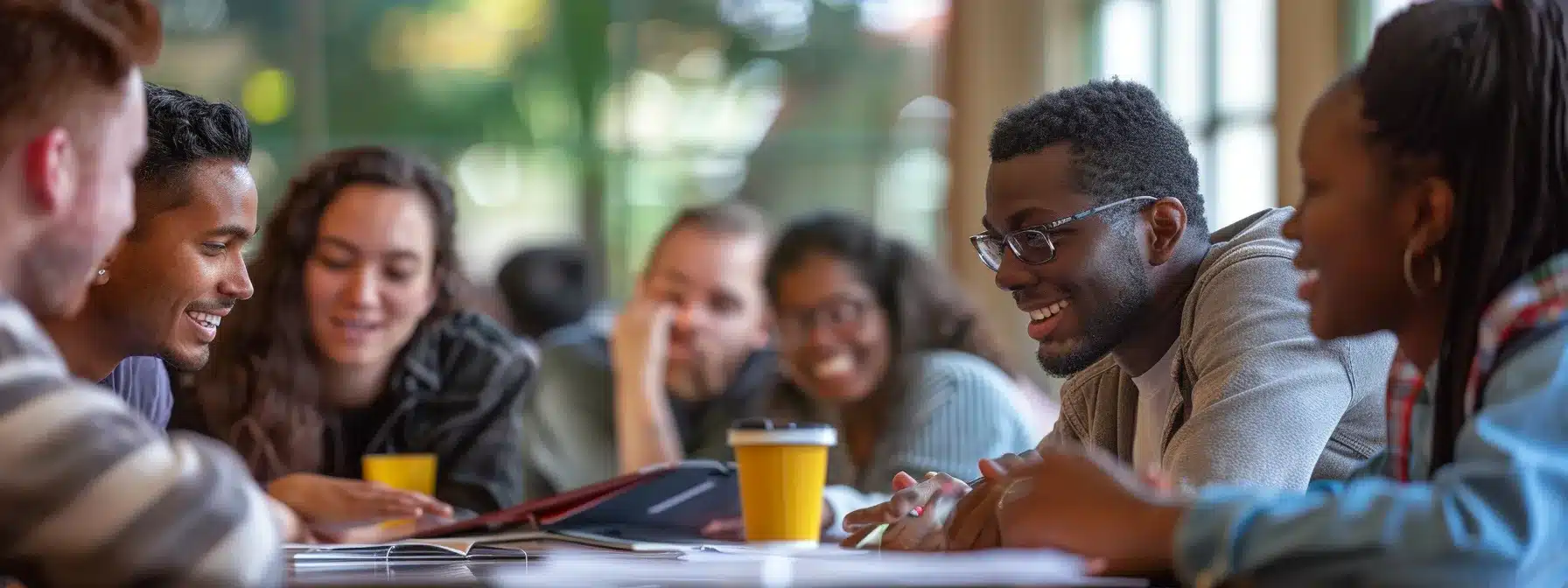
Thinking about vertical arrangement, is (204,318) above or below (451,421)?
above

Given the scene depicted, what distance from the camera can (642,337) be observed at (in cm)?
399

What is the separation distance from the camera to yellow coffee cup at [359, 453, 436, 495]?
8.21 ft

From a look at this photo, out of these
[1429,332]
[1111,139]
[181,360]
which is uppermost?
[1111,139]

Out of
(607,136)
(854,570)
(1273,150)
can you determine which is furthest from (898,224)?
(854,570)

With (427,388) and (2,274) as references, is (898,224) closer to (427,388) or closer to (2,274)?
(427,388)

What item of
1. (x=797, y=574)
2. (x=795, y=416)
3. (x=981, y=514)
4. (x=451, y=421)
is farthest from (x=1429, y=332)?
(x=795, y=416)

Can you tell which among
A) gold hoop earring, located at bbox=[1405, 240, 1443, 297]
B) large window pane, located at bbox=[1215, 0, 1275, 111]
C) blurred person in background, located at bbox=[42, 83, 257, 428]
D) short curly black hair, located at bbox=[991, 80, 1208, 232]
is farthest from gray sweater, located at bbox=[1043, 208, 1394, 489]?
large window pane, located at bbox=[1215, 0, 1275, 111]

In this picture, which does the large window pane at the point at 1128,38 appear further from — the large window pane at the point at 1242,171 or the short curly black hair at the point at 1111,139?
the short curly black hair at the point at 1111,139

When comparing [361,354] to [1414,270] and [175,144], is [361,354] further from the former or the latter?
[1414,270]

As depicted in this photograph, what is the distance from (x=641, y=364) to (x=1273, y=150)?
5.85 feet

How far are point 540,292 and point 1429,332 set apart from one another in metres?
4.15

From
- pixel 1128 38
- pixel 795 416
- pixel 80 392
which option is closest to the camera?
pixel 80 392

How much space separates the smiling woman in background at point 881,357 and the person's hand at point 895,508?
1186 millimetres

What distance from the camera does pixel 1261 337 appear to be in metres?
1.67
